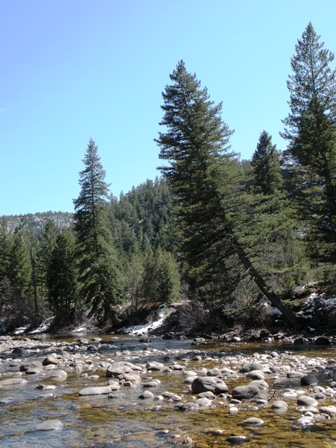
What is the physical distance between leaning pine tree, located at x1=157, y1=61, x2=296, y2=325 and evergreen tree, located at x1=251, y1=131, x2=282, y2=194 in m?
24.2

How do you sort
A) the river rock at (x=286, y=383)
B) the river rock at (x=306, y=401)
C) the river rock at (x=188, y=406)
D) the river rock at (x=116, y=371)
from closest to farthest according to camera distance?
1. the river rock at (x=306, y=401)
2. the river rock at (x=188, y=406)
3. the river rock at (x=286, y=383)
4. the river rock at (x=116, y=371)

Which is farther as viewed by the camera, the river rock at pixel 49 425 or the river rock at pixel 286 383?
the river rock at pixel 286 383

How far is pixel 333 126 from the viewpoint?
73.0ft

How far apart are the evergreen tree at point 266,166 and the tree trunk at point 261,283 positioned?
86.4 feet

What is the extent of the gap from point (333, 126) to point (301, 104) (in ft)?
7.39

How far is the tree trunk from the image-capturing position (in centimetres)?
2136

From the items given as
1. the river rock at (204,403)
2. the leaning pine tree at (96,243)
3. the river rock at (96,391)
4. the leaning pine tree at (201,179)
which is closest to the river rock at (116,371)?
the river rock at (96,391)

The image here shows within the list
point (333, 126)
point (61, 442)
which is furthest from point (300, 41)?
point (61, 442)

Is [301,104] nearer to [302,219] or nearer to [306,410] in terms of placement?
[302,219]

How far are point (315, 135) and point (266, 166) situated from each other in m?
25.7

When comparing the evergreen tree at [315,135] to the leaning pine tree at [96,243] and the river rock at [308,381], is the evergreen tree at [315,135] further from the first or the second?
the leaning pine tree at [96,243]

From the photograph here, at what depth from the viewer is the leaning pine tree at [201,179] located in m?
21.9

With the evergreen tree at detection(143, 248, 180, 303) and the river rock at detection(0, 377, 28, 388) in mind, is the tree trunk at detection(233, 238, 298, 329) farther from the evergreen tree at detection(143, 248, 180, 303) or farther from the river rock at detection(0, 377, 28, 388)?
the evergreen tree at detection(143, 248, 180, 303)

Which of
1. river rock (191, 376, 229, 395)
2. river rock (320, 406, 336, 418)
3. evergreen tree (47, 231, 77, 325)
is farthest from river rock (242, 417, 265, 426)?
evergreen tree (47, 231, 77, 325)
